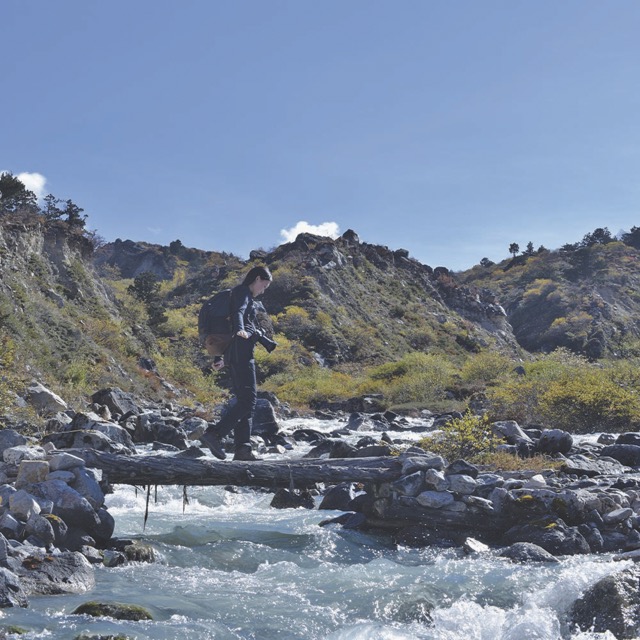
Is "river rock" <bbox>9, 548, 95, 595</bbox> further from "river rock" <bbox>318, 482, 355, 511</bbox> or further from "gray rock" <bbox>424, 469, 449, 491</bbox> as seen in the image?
"river rock" <bbox>318, 482, 355, 511</bbox>

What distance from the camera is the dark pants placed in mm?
8711

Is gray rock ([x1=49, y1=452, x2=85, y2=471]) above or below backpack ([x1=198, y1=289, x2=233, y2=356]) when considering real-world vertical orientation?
below

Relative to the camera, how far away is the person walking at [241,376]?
870 cm

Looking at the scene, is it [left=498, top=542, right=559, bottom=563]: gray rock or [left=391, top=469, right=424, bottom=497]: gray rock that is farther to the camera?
[left=391, top=469, right=424, bottom=497]: gray rock

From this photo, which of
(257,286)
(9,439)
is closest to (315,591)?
(257,286)

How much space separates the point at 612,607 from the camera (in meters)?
5.03

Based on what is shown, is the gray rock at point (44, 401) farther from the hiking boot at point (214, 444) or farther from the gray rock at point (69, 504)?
the gray rock at point (69, 504)

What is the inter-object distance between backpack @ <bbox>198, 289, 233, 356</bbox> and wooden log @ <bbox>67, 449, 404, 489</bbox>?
4.89 ft

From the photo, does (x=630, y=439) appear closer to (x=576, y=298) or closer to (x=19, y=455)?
(x=19, y=455)

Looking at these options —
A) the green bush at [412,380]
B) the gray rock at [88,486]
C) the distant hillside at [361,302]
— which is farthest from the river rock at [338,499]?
the distant hillside at [361,302]

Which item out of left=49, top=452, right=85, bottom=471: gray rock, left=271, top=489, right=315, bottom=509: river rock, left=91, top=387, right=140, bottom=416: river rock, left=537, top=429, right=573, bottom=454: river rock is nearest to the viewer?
left=49, top=452, right=85, bottom=471: gray rock

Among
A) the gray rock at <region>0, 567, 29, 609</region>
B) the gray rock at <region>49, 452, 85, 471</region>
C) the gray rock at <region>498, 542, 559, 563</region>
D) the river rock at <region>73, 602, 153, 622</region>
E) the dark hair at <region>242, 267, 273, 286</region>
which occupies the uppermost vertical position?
the dark hair at <region>242, 267, 273, 286</region>

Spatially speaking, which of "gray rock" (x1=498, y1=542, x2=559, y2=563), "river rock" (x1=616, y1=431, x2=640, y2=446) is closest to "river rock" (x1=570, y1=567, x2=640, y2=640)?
"gray rock" (x1=498, y1=542, x2=559, y2=563)

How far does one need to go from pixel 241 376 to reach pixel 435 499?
273 centimetres
